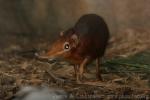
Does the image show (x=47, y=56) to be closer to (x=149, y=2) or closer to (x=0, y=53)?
(x=0, y=53)

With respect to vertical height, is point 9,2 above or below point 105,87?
above

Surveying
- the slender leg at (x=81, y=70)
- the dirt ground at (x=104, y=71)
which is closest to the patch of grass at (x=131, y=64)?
the dirt ground at (x=104, y=71)

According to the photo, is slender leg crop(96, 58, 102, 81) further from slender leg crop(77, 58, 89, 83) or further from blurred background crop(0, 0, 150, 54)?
blurred background crop(0, 0, 150, 54)

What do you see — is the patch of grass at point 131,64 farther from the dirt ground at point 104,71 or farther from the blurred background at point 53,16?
the blurred background at point 53,16

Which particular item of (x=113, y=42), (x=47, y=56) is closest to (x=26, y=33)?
(x=47, y=56)

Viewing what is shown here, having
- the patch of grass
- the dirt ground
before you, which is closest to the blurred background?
the dirt ground

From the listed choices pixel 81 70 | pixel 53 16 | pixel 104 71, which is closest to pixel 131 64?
pixel 104 71

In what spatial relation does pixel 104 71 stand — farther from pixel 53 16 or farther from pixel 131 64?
pixel 53 16
